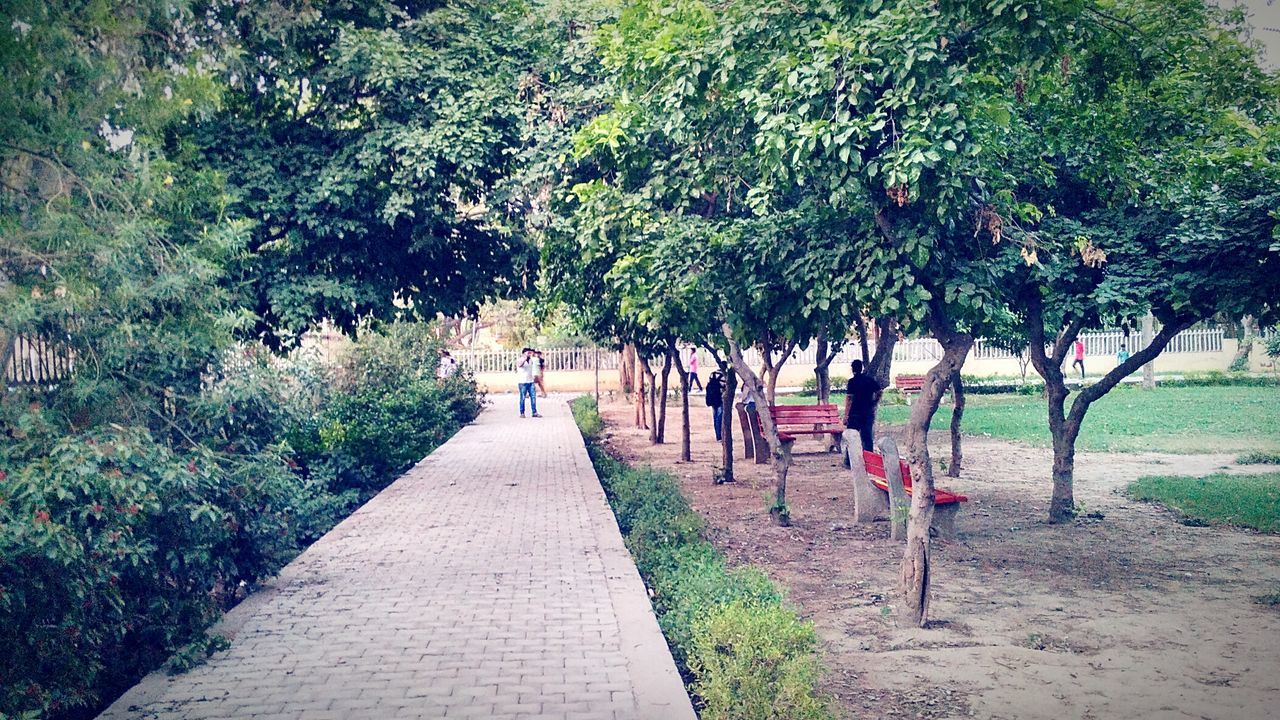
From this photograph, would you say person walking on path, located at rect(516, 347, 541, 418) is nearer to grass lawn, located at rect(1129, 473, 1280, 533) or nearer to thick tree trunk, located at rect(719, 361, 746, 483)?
thick tree trunk, located at rect(719, 361, 746, 483)

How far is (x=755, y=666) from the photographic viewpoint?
16.2 ft

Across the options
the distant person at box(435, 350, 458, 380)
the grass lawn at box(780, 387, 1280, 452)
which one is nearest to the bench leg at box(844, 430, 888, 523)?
the grass lawn at box(780, 387, 1280, 452)

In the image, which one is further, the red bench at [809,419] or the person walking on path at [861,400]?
the red bench at [809,419]

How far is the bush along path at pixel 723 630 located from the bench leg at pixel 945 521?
7.84 ft

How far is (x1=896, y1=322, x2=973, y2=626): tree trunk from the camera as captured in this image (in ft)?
22.9

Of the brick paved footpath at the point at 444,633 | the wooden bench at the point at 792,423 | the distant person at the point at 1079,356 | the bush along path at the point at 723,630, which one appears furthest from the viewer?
the distant person at the point at 1079,356

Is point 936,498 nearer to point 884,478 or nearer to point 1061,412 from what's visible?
point 884,478

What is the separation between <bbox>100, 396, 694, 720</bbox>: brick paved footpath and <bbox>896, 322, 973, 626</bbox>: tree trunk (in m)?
1.81

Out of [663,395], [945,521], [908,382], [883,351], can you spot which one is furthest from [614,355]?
[945,521]

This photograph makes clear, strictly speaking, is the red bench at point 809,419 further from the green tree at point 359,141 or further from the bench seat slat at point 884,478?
the green tree at point 359,141

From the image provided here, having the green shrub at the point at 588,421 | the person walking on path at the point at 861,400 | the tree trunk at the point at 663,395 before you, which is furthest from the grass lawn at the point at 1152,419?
the green shrub at the point at 588,421

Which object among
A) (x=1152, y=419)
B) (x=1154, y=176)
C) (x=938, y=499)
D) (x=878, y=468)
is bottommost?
(x=1152, y=419)

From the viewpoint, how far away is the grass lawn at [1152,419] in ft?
60.8

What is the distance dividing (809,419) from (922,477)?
8.04 metres
